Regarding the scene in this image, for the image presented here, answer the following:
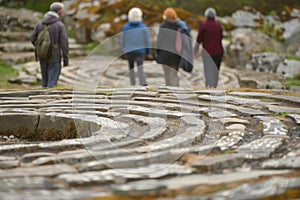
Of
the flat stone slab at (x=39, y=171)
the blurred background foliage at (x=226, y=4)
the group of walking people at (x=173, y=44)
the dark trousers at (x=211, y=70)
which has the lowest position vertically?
the flat stone slab at (x=39, y=171)

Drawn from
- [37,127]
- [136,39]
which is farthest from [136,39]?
[37,127]

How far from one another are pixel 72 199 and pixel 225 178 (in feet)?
2.81

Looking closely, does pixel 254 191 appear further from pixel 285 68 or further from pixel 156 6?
pixel 156 6

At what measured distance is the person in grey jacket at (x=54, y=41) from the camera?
23.3 ft

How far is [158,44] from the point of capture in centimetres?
805

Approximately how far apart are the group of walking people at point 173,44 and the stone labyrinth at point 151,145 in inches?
86.4

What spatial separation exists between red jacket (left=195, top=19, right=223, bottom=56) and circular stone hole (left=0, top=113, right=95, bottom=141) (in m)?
4.23

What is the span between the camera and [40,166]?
10.5 ft

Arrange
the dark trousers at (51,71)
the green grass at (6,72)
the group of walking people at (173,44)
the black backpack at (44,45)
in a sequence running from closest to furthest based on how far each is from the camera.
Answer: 1. the black backpack at (44,45)
2. the dark trousers at (51,71)
3. the group of walking people at (173,44)
4. the green grass at (6,72)

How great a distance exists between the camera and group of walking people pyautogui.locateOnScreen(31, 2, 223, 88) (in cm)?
714

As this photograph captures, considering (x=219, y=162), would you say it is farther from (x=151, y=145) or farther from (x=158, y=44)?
(x=158, y=44)

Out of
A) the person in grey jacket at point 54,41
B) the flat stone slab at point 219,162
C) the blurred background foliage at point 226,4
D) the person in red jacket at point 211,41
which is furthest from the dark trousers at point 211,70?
the blurred background foliage at point 226,4

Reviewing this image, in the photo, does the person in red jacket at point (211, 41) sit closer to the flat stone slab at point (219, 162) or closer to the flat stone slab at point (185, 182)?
the flat stone slab at point (219, 162)

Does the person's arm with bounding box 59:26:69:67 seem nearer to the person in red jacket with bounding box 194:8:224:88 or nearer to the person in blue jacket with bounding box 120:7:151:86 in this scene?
the person in blue jacket with bounding box 120:7:151:86
